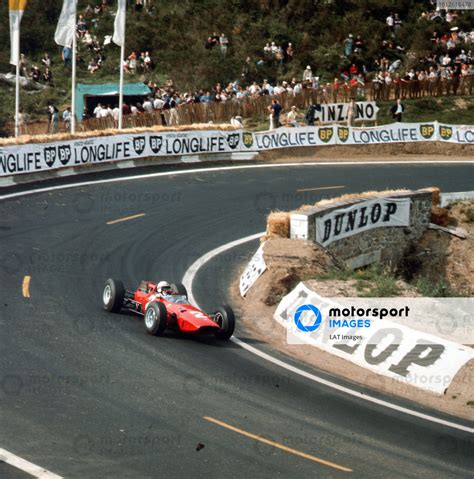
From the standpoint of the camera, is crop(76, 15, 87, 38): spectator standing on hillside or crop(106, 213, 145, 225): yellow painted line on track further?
crop(76, 15, 87, 38): spectator standing on hillside

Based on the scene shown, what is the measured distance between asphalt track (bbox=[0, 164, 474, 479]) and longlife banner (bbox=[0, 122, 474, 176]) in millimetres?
6361

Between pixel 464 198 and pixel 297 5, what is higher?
pixel 297 5

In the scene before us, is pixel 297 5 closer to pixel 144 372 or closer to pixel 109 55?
pixel 109 55

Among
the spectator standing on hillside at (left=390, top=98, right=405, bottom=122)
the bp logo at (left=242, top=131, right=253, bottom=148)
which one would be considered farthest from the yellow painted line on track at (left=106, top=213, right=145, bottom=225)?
the spectator standing on hillside at (left=390, top=98, right=405, bottom=122)

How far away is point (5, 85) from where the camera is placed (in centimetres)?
5547

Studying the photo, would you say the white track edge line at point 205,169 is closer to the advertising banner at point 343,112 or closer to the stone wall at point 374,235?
the advertising banner at point 343,112

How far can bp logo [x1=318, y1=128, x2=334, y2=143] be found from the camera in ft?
132

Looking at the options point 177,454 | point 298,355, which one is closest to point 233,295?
point 298,355

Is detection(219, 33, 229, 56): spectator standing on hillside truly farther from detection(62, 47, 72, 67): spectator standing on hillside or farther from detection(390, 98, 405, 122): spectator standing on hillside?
detection(390, 98, 405, 122): spectator standing on hillside

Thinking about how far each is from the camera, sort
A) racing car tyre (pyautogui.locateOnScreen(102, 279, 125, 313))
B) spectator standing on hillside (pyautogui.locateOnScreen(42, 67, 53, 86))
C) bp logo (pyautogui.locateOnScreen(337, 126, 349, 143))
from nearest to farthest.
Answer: racing car tyre (pyautogui.locateOnScreen(102, 279, 125, 313)) → bp logo (pyautogui.locateOnScreen(337, 126, 349, 143)) → spectator standing on hillside (pyautogui.locateOnScreen(42, 67, 53, 86))

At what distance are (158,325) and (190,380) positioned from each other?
214 cm

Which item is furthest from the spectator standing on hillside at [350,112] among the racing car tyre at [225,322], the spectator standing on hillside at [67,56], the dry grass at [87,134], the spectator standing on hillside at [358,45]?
the racing car tyre at [225,322]

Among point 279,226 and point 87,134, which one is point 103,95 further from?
point 279,226

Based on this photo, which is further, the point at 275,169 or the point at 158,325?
the point at 275,169
